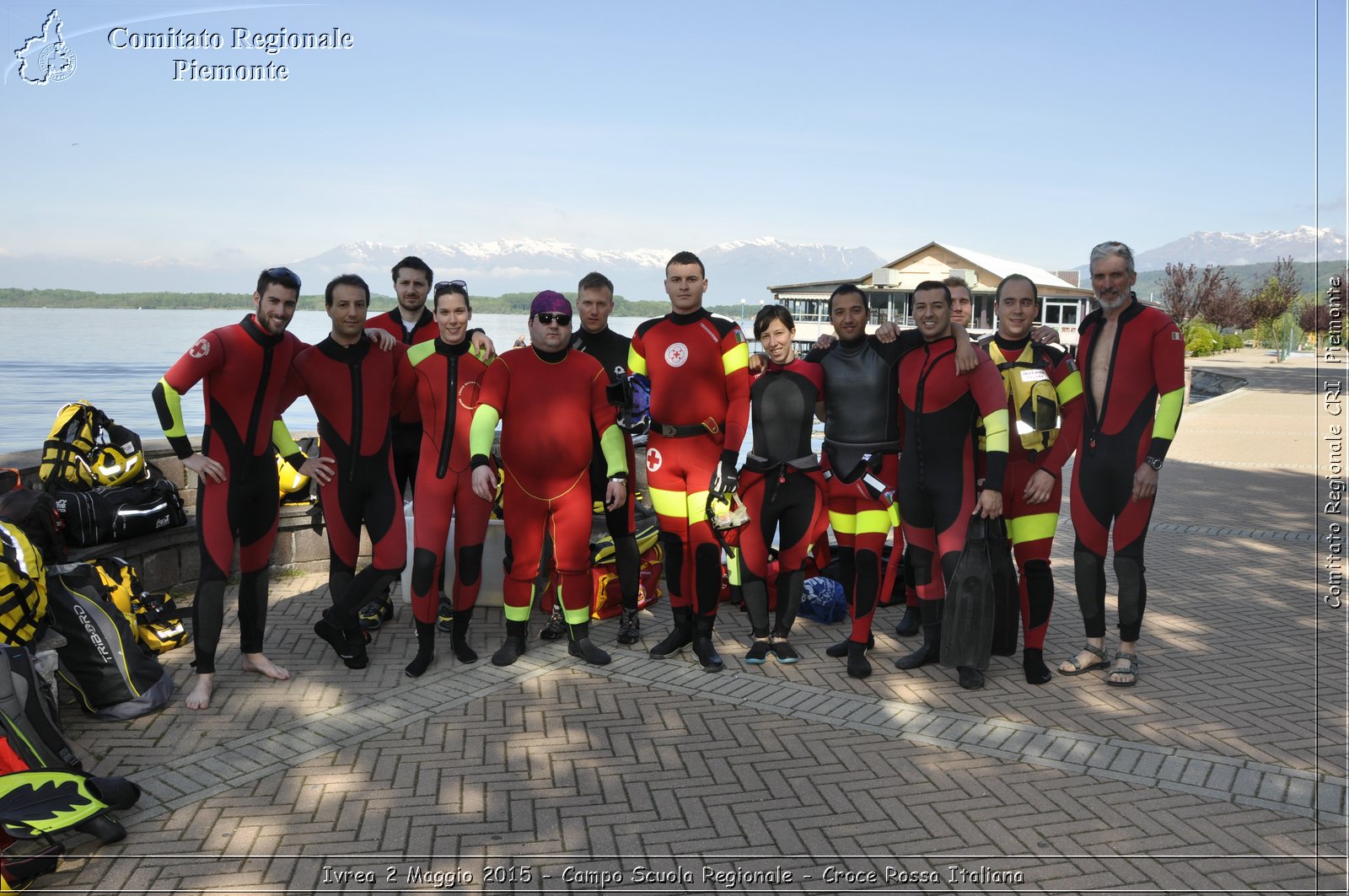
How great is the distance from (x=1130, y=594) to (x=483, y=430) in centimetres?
368

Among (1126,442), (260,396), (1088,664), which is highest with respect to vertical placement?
(260,396)

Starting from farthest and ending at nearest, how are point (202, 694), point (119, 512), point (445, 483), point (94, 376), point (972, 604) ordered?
1. point (94, 376)
2. point (119, 512)
3. point (445, 483)
4. point (972, 604)
5. point (202, 694)

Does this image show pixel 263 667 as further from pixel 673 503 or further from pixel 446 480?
pixel 673 503

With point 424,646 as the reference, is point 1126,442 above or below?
above

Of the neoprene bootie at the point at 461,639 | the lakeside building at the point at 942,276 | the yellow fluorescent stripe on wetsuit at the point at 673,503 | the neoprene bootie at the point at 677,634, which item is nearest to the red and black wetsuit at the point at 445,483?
the neoprene bootie at the point at 461,639

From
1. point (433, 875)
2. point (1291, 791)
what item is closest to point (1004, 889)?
point (1291, 791)

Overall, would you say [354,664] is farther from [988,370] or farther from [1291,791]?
[1291,791]

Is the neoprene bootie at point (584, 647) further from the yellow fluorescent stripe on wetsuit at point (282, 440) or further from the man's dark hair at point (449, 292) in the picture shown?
the man's dark hair at point (449, 292)

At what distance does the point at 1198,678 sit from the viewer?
17.0ft

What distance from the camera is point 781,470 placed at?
518 centimetres

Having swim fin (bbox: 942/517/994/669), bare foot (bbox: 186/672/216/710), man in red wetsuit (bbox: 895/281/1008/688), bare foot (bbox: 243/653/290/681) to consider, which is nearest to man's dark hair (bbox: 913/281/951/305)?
man in red wetsuit (bbox: 895/281/1008/688)

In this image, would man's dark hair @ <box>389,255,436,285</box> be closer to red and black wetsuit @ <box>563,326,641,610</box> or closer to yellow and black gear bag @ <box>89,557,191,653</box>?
red and black wetsuit @ <box>563,326,641,610</box>

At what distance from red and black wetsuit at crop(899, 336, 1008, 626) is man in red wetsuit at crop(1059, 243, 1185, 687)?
590mm

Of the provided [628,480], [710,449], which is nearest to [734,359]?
[710,449]
